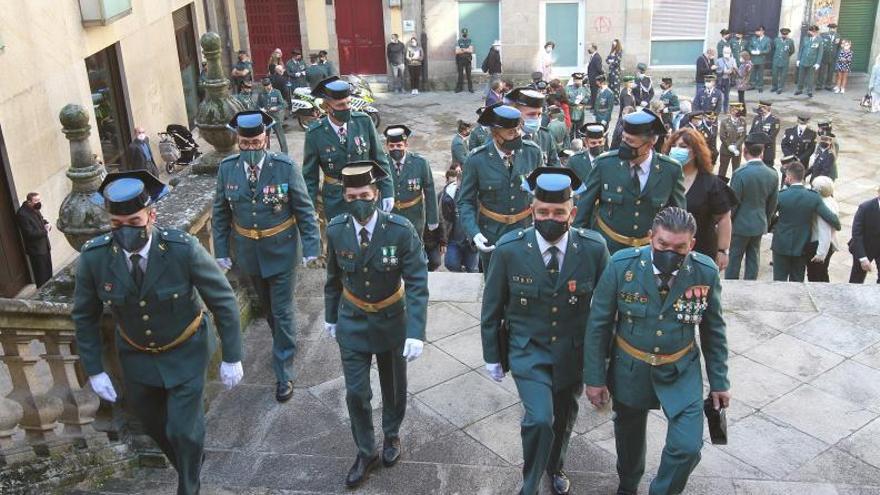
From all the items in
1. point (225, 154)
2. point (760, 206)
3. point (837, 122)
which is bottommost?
point (837, 122)

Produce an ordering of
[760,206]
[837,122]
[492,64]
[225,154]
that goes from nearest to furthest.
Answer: [225,154] < [760,206] < [837,122] < [492,64]

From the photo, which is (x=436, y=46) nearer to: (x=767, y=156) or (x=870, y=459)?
(x=767, y=156)

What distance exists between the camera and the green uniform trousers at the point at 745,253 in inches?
396

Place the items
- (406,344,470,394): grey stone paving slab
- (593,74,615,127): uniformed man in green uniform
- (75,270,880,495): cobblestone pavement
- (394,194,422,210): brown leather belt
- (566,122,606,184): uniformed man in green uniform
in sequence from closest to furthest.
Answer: (75,270,880,495): cobblestone pavement, (406,344,470,394): grey stone paving slab, (566,122,606,184): uniformed man in green uniform, (394,194,422,210): brown leather belt, (593,74,615,127): uniformed man in green uniform

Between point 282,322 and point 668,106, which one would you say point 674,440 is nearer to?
point 282,322

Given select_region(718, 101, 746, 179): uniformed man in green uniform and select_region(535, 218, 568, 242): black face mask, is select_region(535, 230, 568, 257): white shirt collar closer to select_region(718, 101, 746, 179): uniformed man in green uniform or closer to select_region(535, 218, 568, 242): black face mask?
select_region(535, 218, 568, 242): black face mask

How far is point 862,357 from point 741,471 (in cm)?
215

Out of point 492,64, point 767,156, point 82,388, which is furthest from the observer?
point 492,64

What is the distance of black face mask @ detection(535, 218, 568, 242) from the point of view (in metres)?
4.96

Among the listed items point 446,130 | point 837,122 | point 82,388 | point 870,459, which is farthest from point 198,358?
point 837,122

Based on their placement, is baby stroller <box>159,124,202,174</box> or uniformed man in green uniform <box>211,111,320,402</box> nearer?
uniformed man in green uniform <box>211,111,320,402</box>

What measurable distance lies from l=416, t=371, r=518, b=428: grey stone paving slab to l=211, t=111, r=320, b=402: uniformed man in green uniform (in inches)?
42.5

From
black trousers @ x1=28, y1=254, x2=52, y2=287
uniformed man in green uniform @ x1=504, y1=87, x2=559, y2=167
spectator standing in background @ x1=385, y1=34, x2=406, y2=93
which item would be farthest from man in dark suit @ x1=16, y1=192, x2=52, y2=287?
spectator standing in background @ x1=385, y1=34, x2=406, y2=93

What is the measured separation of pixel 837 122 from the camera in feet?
65.8
